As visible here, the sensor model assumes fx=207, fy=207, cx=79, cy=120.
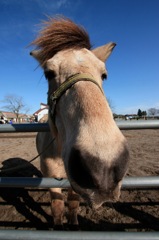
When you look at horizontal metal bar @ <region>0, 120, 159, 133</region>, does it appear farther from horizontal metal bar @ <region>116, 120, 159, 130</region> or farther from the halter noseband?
the halter noseband

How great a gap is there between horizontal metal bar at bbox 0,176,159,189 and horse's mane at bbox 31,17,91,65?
1.33 m

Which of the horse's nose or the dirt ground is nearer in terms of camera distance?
the horse's nose

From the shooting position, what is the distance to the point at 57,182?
1953 millimetres

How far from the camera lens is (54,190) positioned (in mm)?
2889

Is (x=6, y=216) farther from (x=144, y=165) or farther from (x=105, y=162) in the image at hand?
(x=144, y=165)

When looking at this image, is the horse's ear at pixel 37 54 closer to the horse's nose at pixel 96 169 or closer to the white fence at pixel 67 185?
the white fence at pixel 67 185

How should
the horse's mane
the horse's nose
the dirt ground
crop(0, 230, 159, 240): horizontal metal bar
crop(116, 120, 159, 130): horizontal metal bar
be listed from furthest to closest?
the dirt ground
the horse's mane
crop(116, 120, 159, 130): horizontal metal bar
crop(0, 230, 159, 240): horizontal metal bar
the horse's nose

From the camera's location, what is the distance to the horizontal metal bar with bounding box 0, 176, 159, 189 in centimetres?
180

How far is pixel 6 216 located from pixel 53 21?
10.8 feet

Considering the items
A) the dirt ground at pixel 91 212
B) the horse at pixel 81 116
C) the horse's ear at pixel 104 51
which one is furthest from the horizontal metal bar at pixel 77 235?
the horse's ear at pixel 104 51

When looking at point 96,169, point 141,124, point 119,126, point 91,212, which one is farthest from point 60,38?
point 91,212

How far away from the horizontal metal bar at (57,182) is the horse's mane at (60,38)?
1.33 m

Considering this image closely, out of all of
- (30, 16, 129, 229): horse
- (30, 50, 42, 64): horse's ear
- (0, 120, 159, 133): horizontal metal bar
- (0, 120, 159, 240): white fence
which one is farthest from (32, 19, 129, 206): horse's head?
(0, 120, 159, 240): white fence

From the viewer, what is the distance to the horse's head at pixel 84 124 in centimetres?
121
